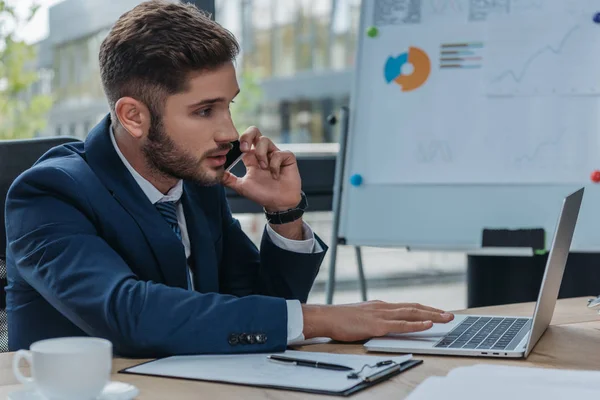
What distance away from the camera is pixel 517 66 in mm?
2521

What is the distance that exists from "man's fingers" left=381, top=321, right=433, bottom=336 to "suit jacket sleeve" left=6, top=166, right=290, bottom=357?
17 cm

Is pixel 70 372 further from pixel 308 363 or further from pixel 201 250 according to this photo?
pixel 201 250

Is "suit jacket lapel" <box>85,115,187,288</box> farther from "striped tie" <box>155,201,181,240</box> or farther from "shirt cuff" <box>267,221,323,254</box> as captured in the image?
"shirt cuff" <box>267,221,323,254</box>

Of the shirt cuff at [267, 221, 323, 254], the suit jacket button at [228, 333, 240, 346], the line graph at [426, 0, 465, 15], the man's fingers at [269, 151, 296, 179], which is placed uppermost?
the line graph at [426, 0, 465, 15]

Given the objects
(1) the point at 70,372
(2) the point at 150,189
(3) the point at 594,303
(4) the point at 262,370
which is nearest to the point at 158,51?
(2) the point at 150,189

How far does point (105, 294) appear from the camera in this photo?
1223 millimetres

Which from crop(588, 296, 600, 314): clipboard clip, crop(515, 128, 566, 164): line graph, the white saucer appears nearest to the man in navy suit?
the white saucer

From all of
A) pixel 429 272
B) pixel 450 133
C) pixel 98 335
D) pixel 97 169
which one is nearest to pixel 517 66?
pixel 450 133

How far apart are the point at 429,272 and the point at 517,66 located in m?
2.49

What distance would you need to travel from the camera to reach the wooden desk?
0.97 meters

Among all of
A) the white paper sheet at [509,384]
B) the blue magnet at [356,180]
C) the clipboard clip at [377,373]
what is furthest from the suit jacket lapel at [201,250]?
the blue magnet at [356,180]

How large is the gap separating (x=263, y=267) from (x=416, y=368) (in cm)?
65

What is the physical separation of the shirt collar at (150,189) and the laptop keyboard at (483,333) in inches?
23.2

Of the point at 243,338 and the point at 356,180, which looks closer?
the point at 243,338
